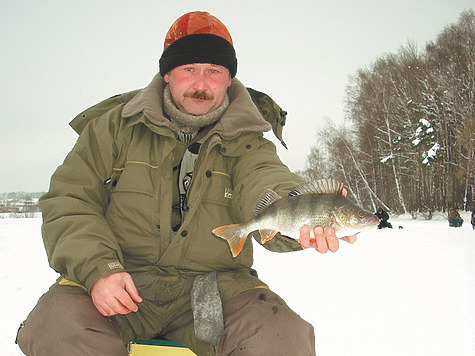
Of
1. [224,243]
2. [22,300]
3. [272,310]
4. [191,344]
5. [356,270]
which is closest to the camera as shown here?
[272,310]

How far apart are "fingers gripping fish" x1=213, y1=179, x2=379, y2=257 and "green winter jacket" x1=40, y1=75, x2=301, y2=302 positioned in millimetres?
167

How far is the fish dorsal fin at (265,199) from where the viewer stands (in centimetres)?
192

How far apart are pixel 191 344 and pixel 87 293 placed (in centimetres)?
62

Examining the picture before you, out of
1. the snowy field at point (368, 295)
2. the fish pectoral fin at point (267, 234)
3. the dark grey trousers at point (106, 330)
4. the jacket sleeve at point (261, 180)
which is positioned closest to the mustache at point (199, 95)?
the jacket sleeve at point (261, 180)

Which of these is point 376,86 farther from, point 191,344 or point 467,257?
point 191,344

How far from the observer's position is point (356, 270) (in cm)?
664

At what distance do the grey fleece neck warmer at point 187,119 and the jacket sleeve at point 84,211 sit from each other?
348 millimetres

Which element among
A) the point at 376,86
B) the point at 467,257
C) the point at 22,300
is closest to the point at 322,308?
the point at 22,300

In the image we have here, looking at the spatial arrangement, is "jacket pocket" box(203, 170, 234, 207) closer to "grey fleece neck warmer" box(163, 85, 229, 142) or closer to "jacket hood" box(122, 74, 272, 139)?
"jacket hood" box(122, 74, 272, 139)

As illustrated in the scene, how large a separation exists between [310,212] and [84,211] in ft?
4.08

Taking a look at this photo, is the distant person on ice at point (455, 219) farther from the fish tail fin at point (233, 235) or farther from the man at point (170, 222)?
the fish tail fin at point (233, 235)

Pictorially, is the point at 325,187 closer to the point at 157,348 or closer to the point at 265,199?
the point at 265,199

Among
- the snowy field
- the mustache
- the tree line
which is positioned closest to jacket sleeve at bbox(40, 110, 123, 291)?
the mustache

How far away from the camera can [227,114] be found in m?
2.52
